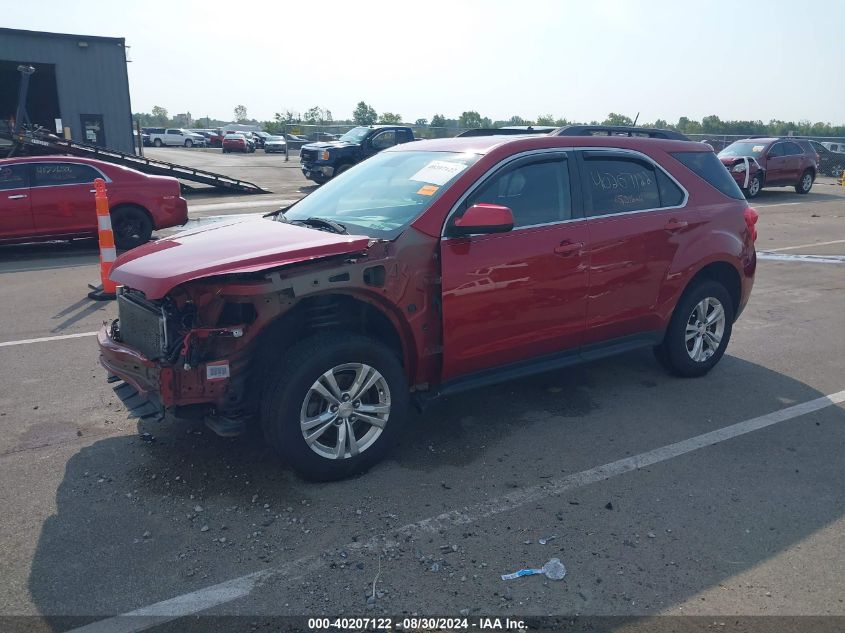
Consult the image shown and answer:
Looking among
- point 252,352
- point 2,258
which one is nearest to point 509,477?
point 252,352

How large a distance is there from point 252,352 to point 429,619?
173cm

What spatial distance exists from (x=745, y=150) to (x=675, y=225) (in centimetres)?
1924

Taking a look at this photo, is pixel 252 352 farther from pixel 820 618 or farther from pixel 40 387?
pixel 820 618

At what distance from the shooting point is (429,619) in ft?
9.77

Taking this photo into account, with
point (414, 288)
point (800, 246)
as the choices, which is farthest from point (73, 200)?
point (800, 246)

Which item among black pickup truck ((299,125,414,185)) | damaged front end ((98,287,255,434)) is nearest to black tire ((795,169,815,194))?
black pickup truck ((299,125,414,185))

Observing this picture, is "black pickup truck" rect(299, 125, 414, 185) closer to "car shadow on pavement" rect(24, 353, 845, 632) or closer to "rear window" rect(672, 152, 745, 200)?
"rear window" rect(672, 152, 745, 200)

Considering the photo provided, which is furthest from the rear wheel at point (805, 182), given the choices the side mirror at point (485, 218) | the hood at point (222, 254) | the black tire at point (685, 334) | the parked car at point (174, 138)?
the parked car at point (174, 138)

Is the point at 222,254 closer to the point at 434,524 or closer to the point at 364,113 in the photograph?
the point at 434,524

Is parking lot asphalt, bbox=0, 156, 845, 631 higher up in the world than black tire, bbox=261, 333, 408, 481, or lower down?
lower down

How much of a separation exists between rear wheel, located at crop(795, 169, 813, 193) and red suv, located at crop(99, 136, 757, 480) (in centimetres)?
2056

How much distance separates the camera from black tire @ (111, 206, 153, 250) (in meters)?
11.6

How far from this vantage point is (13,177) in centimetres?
1095

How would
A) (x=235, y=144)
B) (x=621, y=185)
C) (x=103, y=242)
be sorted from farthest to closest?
(x=235, y=144)
(x=103, y=242)
(x=621, y=185)
